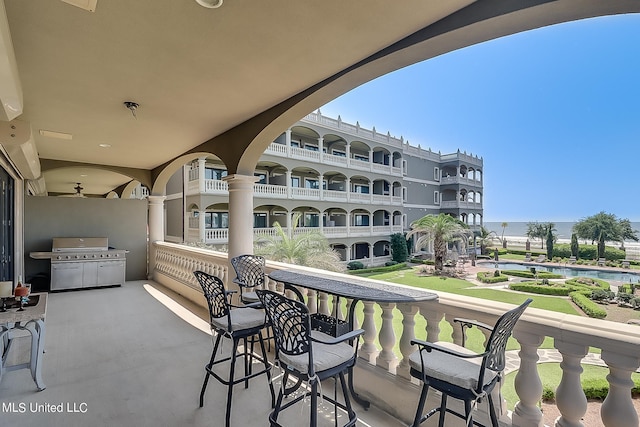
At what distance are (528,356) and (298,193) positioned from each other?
14739 mm

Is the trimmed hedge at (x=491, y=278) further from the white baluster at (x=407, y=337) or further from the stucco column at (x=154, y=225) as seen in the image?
the white baluster at (x=407, y=337)

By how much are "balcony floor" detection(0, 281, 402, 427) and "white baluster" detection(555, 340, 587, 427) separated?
3.56 ft

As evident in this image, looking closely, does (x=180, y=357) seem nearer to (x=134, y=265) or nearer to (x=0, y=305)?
(x=0, y=305)

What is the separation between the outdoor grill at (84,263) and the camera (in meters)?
6.30

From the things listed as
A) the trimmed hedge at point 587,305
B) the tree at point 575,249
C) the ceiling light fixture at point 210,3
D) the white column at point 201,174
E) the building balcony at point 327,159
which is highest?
the building balcony at point 327,159

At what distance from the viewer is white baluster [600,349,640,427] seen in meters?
1.33

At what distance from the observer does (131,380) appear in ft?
9.48

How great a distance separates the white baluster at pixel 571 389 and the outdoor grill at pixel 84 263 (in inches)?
308

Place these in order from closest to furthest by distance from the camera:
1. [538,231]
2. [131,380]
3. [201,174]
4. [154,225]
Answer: [131,380], [154,225], [201,174], [538,231]

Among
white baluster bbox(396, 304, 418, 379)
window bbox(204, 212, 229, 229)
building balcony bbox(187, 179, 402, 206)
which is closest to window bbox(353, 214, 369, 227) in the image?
building balcony bbox(187, 179, 402, 206)

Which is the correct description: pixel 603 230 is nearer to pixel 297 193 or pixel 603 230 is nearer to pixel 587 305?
pixel 587 305

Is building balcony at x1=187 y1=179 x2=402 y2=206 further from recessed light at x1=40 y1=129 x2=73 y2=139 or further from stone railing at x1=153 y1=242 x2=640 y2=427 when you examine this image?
stone railing at x1=153 y1=242 x2=640 y2=427

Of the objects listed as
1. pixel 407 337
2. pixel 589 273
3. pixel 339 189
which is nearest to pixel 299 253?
pixel 407 337

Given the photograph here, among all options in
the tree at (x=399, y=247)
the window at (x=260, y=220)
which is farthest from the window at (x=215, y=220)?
the tree at (x=399, y=247)
